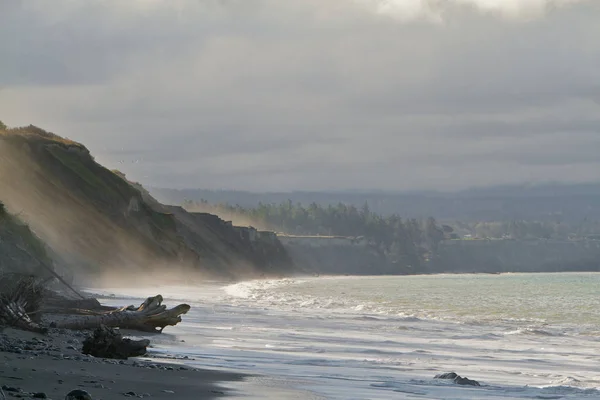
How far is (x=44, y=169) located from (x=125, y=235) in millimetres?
10144

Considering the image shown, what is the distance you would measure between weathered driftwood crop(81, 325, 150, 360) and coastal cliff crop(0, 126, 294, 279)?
54.1 m

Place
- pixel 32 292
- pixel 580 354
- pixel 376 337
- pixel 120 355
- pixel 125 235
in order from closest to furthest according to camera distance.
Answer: pixel 120 355 < pixel 32 292 < pixel 580 354 < pixel 376 337 < pixel 125 235

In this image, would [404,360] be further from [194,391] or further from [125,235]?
[125,235]

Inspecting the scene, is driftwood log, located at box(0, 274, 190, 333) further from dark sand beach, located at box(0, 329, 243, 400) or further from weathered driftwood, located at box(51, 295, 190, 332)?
dark sand beach, located at box(0, 329, 243, 400)

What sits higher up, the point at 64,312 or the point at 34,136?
the point at 34,136

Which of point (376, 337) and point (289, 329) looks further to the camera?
point (289, 329)

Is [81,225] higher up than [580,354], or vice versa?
[81,225]

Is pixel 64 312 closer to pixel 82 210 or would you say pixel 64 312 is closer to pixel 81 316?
pixel 81 316

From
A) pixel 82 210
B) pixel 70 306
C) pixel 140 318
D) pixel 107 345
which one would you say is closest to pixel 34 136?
pixel 82 210

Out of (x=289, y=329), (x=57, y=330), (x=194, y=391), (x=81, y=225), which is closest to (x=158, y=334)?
(x=57, y=330)

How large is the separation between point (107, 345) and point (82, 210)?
72.6m

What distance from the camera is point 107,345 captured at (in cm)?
1872

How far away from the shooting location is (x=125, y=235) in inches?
3696

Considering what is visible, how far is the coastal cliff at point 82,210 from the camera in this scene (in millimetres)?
79125
